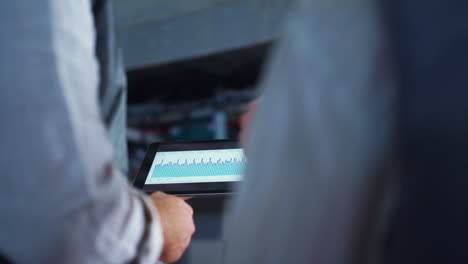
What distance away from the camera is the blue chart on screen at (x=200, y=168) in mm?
726

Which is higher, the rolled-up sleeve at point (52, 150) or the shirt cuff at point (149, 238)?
the rolled-up sleeve at point (52, 150)

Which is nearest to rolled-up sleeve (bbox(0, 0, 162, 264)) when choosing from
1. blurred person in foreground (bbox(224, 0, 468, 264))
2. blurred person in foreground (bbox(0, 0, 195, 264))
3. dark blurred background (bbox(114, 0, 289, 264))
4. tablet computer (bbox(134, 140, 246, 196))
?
blurred person in foreground (bbox(0, 0, 195, 264))

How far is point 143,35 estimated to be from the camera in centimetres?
488

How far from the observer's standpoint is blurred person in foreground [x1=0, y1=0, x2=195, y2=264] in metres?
0.38

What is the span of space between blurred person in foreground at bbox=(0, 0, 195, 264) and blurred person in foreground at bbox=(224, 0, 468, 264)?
16cm

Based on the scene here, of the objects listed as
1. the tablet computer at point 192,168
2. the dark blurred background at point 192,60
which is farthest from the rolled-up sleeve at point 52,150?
the dark blurred background at point 192,60

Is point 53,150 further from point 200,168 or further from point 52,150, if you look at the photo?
point 200,168

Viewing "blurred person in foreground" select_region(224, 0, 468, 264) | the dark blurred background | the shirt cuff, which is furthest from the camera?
the dark blurred background

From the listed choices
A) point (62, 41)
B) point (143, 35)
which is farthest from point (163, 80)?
→ point (62, 41)

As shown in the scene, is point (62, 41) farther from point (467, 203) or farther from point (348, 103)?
point (467, 203)

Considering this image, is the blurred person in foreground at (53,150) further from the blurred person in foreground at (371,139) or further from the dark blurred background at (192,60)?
the dark blurred background at (192,60)

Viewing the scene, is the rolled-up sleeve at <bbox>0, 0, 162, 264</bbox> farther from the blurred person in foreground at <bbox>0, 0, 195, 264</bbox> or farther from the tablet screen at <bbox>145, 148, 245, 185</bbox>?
the tablet screen at <bbox>145, 148, 245, 185</bbox>

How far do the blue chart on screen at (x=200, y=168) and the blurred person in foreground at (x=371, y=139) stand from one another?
1.28 feet

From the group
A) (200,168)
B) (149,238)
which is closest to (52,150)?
(149,238)
